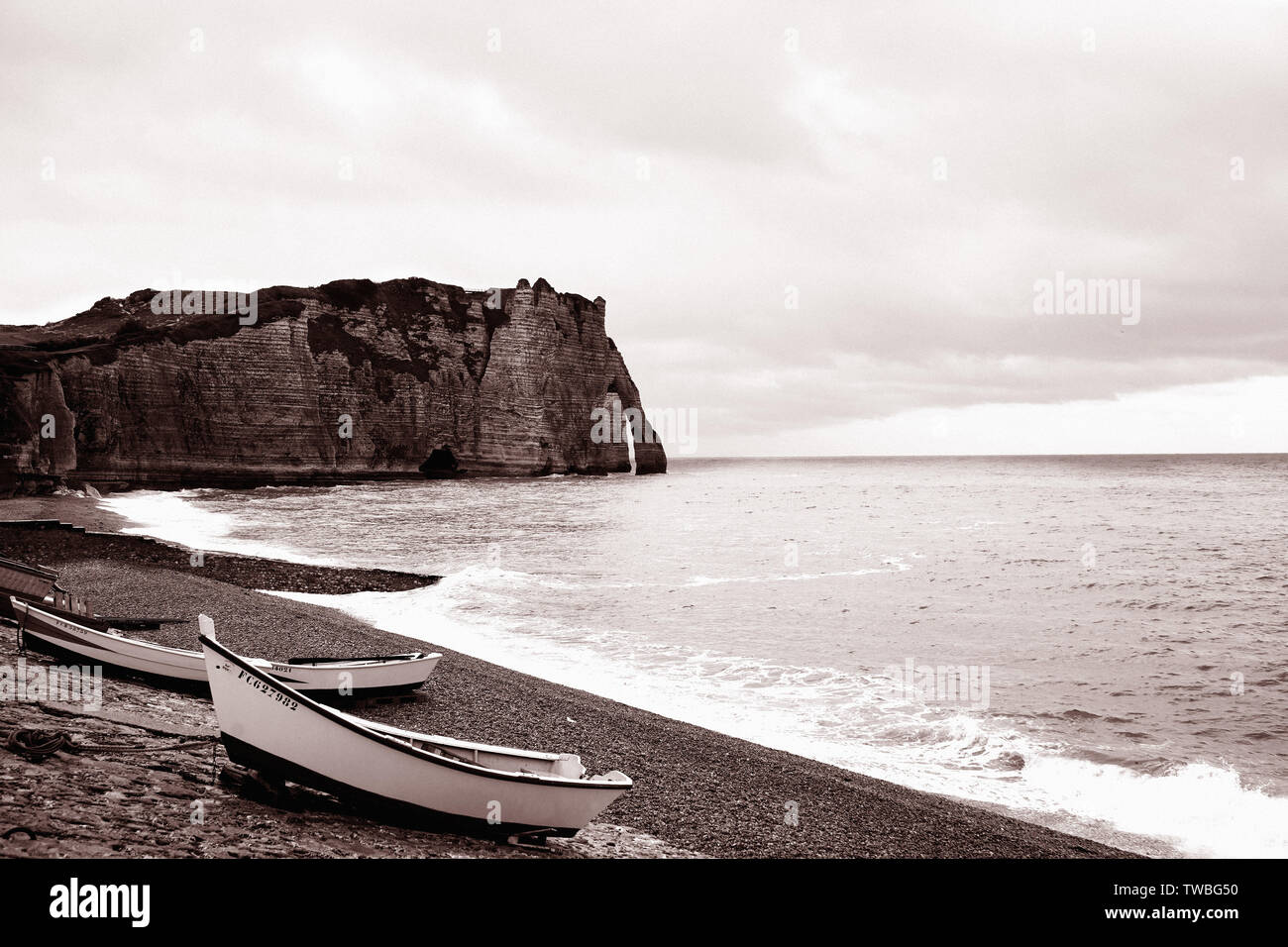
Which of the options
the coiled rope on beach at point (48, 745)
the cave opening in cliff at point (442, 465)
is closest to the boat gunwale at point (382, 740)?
the coiled rope on beach at point (48, 745)

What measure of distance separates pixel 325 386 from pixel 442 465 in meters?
21.0

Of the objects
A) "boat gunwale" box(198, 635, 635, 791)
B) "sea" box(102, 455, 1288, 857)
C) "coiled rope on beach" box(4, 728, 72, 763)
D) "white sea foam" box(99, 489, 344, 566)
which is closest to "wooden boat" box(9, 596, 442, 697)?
"coiled rope on beach" box(4, 728, 72, 763)

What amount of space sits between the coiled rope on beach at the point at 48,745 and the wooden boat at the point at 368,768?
1580mm

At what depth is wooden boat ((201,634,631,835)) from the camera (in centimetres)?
791

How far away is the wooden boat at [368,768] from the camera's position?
7914mm

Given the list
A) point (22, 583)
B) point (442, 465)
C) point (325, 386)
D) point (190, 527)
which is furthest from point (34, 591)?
point (442, 465)

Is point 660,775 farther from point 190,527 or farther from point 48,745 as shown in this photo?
point 190,527

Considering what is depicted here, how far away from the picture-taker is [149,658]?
1352 cm

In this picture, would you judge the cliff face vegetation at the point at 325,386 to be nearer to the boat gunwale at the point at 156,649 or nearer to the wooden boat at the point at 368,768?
the boat gunwale at the point at 156,649
